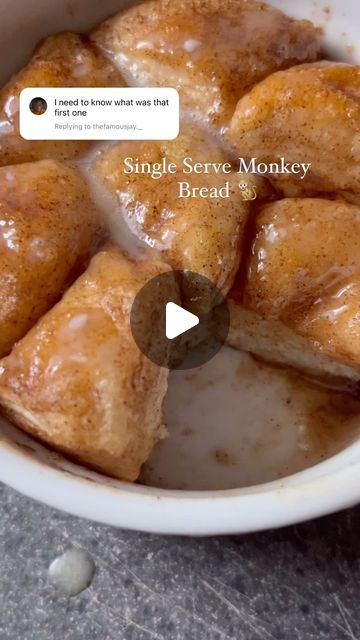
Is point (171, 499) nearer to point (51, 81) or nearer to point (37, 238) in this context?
point (37, 238)

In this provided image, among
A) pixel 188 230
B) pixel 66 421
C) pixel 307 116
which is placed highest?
pixel 307 116

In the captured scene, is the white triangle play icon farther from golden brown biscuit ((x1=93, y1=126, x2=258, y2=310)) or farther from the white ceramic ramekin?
the white ceramic ramekin

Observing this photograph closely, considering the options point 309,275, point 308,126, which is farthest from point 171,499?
point 308,126

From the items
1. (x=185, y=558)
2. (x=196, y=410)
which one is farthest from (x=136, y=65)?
(x=185, y=558)

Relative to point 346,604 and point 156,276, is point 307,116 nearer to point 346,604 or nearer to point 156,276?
point 156,276

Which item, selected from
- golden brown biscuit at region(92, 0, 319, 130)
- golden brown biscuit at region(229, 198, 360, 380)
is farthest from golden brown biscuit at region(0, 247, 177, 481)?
golden brown biscuit at region(92, 0, 319, 130)

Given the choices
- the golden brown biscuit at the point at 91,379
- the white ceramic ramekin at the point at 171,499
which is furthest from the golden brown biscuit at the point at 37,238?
the white ceramic ramekin at the point at 171,499
